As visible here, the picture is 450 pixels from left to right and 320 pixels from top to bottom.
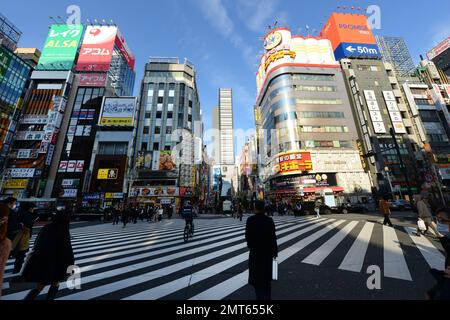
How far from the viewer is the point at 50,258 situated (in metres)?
2.96

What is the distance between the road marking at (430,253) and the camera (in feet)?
14.1

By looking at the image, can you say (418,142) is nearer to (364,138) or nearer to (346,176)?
(364,138)

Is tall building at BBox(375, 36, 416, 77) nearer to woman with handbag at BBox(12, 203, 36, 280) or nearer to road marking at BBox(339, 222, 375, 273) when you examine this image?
road marking at BBox(339, 222, 375, 273)

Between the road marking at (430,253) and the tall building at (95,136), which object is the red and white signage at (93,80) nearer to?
the tall building at (95,136)

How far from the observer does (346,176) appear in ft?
112

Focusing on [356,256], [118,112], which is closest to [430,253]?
[356,256]

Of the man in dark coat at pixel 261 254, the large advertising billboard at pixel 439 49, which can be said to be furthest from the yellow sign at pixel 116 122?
the large advertising billboard at pixel 439 49

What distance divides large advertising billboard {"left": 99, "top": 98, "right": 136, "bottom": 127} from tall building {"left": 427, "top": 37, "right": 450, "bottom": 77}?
84.0 meters

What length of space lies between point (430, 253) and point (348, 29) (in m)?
63.3

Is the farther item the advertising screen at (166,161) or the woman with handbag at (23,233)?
the advertising screen at (166,161)

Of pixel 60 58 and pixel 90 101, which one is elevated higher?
pixel 60 58

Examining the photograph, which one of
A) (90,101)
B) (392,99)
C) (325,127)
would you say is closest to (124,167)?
(90,101)

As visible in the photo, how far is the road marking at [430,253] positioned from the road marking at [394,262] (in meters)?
0.47
